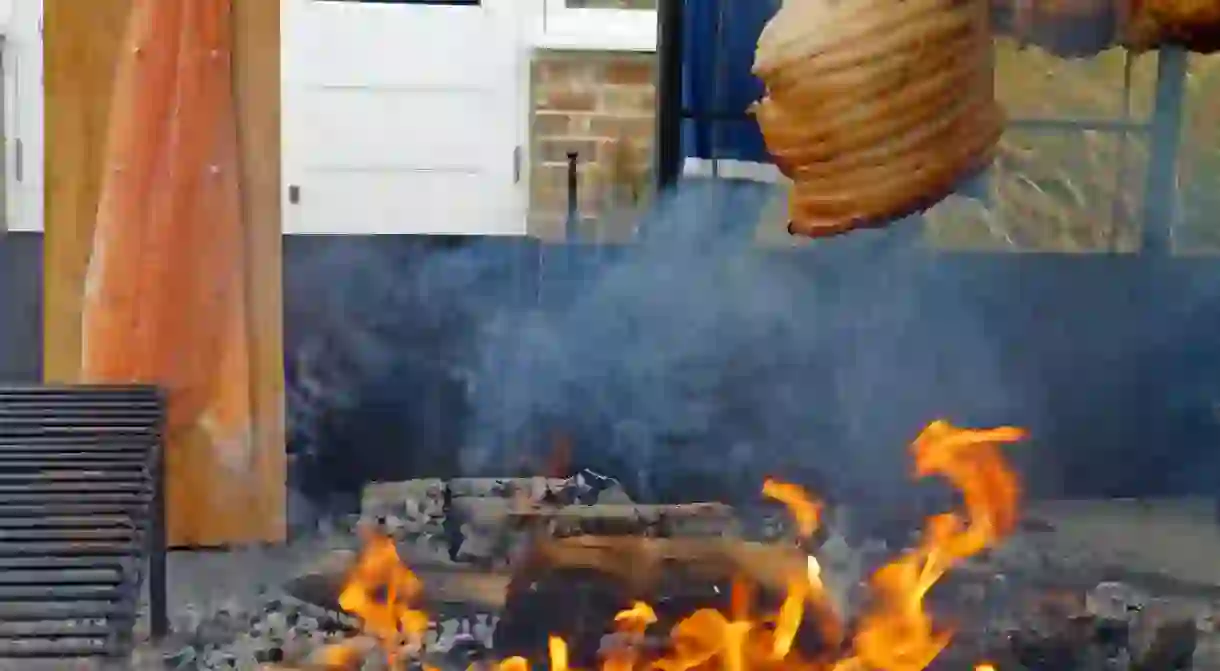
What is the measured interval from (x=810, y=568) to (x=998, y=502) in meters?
0.95

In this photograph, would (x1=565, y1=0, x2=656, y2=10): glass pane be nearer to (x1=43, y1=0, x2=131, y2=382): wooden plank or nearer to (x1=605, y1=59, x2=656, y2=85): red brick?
(x1=605, y1=59, x2=656, y2=85): red brick

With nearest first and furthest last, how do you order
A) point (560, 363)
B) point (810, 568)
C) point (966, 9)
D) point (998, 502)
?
point (966, 9), point (810, 568), point (560, 363), point (998, 502)

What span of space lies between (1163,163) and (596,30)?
164 cm

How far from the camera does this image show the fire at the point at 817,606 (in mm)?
3096

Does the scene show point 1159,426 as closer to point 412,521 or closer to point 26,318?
point 412,521

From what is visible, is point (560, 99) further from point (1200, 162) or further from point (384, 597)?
point (1200, 162)

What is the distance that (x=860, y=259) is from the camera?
3805 mm

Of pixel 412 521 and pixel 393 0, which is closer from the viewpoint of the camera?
pixel 393 0

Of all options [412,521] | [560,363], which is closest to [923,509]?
[560,363]

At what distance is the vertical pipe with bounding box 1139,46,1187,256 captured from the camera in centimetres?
385

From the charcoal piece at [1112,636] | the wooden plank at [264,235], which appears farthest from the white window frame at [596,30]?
the charcoal piece at [1112,636]

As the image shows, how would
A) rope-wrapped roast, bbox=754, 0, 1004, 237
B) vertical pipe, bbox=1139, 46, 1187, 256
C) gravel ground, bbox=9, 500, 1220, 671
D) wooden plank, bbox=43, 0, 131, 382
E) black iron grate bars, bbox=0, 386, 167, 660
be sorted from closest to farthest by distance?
black iron grate bars, bbox=0, 386, 167, 660 < rope-wrapped roast, bbox=754, 0, 1004, 237 < wooden plank, bbox=43, 0, 131, 382 < gravel ground, bbox=9, 500, 1220, 671 < vertical pipe, bbox=1139, 46, 1187, 256

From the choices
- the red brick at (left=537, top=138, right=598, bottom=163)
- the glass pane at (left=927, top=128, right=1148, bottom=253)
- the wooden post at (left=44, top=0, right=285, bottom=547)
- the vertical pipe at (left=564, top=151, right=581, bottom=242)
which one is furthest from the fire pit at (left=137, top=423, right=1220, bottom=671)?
the red brick at (left=537, top=138, right=598, bottom=163)

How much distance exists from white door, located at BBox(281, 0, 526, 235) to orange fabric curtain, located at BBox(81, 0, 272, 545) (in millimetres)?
176
